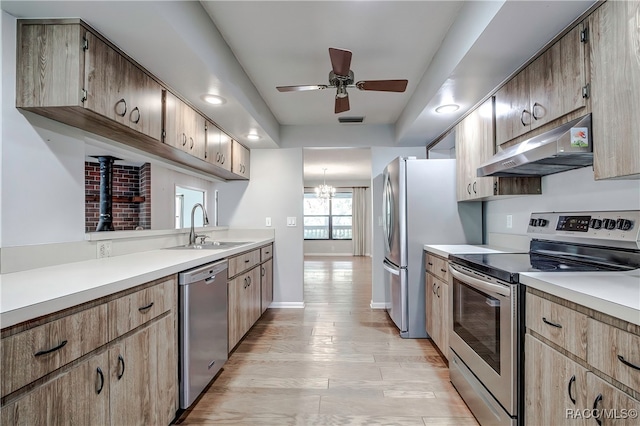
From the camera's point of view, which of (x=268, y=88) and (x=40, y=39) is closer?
(x=40, y=39)

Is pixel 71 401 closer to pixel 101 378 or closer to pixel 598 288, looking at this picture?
pixel 101 378

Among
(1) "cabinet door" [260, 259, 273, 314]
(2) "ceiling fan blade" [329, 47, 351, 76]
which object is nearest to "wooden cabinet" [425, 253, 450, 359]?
(2) "ceiling fan blade" [329, 47, 351, 76]

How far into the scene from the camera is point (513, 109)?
2.02m

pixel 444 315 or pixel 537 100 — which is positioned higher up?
pixel 537 100

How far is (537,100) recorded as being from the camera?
1.77m

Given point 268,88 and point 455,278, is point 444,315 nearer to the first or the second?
point 455,278

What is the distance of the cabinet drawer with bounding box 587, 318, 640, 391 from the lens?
3.00ft

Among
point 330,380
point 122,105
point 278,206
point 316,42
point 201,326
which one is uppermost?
point 316,42

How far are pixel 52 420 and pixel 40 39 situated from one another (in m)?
1.58

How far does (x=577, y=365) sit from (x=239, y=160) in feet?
11.1

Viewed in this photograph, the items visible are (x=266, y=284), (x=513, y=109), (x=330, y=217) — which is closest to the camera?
(x=513, y=109)

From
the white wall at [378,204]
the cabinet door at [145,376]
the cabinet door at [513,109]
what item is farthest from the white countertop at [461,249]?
the cabinet door at [145,376]

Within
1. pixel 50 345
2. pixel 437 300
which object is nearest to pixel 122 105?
pixel 50 345

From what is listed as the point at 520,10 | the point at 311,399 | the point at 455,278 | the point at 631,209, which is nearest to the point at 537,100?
the point at 520,10
